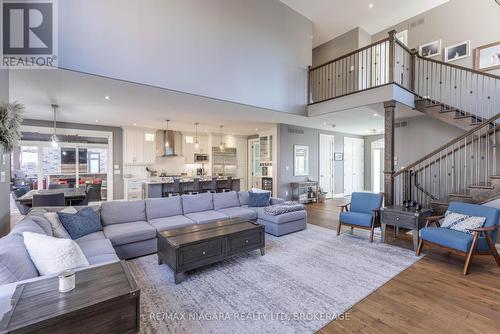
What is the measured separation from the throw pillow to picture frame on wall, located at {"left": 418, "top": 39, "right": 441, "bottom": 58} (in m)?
4.94

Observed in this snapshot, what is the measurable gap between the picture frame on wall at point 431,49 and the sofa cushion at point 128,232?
322 inches

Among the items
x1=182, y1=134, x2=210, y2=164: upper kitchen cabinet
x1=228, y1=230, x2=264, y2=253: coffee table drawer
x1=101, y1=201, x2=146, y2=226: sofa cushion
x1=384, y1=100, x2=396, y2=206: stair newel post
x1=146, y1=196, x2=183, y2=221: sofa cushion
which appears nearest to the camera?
x1=228, y1=230, x2=264, y2=253: coffee table drawer

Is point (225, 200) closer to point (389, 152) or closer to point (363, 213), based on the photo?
point (363, 213)

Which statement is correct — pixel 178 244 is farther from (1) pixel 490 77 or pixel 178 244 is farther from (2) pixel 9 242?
(1) pixel 490 77

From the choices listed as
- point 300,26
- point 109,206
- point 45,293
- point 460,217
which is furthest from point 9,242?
point 300,26

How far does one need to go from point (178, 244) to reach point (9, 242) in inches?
57.8

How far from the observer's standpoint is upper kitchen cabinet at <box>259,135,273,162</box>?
8789 millimetres

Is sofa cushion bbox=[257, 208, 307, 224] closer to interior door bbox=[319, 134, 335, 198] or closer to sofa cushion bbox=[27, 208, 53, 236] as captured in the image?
sofa cushion bbox=[27, 208, 53, 236]

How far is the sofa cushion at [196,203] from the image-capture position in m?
4.48

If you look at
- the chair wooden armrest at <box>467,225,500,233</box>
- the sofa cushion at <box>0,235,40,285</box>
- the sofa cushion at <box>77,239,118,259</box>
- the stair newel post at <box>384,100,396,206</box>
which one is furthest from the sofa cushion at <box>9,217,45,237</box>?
the stair newel post at <box>384,100,396,206</box>

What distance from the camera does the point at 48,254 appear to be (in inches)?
72.8

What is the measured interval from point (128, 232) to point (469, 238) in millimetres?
4787

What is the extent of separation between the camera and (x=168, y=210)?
425cm

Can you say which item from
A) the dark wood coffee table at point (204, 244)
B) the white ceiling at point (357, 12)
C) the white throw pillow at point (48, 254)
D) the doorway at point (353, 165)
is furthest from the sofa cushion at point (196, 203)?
the doorway at point (353, 165)
